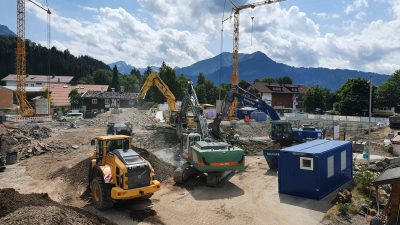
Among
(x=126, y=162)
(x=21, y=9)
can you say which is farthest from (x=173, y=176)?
(x=21, y=9)

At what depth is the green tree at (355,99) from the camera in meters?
66.0

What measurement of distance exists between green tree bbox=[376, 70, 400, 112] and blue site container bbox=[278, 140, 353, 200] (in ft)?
203

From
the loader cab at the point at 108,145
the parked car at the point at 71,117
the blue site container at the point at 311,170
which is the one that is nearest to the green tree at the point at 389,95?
the parked car at the point at 71,117

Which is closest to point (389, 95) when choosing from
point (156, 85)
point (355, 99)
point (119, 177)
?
point (355, 99)

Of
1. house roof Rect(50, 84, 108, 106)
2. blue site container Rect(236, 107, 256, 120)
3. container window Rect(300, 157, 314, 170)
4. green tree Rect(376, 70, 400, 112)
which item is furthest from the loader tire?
house roof Rect(50, 84, 108, 106)

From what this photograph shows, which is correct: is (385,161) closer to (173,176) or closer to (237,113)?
(173,176)

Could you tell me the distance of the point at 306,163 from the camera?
1623cm

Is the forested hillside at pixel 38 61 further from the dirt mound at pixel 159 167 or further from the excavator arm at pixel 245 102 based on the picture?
the dirt mound at pixel 159 167

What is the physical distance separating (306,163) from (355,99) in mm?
55377

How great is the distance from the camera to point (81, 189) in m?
17.6

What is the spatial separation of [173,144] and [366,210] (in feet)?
62.4

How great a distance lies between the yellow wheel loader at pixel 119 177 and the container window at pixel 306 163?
21.5 ft

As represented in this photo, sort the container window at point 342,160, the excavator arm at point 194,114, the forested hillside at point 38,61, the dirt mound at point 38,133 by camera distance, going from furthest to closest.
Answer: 1. the forested hillside at point 38,61
2. the dirt mound at point 38,133
3. the excavator arm at point 194,114
4. the container window at point 342,160

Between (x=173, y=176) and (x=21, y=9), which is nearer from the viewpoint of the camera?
(x=173, y=176)
